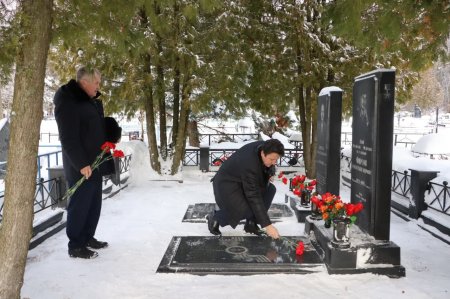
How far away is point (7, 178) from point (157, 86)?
26.1 feet

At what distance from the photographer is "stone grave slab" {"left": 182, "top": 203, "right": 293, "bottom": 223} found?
21.5 feet

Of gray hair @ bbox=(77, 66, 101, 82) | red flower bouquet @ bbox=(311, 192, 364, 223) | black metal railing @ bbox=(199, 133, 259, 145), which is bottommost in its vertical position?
red flower bouquet @ bbox=(311, 192, 364, 223)

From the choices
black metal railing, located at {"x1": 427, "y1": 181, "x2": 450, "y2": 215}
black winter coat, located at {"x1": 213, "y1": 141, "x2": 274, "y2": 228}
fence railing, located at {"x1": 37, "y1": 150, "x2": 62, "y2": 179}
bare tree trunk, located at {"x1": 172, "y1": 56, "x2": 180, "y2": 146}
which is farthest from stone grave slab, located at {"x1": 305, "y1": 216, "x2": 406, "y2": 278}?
bare tree trunk, located at {"x1": 172, "y1": 56, "x2": 180, "y2": 146}

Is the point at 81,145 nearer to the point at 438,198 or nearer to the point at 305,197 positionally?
the point at 305,197

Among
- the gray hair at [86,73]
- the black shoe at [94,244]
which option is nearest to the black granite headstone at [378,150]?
the gray hair at [86,73]

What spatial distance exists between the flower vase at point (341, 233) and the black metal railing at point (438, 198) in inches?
106

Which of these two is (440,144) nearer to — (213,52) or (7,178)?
(213,52)

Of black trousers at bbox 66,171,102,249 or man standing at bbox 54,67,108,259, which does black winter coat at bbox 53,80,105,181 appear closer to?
man standing at bbox 54,67,108,259

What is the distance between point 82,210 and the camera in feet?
14.8

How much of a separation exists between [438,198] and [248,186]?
139 inches

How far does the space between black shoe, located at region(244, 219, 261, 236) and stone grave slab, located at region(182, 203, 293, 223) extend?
994mm

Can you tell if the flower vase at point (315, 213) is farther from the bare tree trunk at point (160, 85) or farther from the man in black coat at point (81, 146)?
the bare tree trunk at point (160, 85)

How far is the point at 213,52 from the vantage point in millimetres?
11062

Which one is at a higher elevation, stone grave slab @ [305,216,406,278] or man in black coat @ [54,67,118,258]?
man in black coat @ [54,67,118,258]
